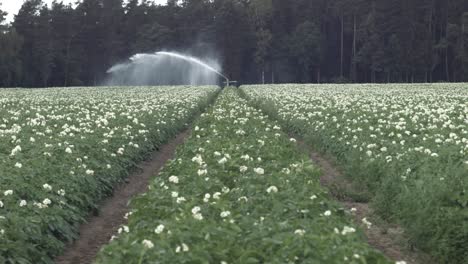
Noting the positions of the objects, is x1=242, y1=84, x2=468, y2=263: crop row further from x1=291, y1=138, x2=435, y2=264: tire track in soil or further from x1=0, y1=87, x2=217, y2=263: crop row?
x1=0, y1=87, x2=217, y2=263: crop row

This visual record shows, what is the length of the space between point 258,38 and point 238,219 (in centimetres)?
9192

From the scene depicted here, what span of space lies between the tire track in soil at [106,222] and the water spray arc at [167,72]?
75.5 m

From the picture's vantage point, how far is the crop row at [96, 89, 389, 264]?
506cm

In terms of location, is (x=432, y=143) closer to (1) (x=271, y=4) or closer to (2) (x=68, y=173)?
(2) (x=68, y=173)

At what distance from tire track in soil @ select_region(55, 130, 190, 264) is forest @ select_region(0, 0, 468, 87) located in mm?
68740

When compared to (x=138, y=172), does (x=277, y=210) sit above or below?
above

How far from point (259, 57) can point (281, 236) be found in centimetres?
9000

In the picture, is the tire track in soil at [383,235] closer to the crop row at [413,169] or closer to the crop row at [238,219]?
the crop row at [413,169]

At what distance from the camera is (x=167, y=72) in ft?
300

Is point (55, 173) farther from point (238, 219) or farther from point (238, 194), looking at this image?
point (238, 219)

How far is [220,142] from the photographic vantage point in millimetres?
12188

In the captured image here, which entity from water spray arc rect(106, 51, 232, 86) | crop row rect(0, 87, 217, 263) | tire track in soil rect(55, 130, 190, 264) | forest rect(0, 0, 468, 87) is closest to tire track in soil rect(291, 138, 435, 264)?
tire track in soil rect(55, 130, 190, 264)

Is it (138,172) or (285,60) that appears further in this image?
(285,60)

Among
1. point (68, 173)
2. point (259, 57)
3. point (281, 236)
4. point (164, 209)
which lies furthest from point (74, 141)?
point (259, 57)
